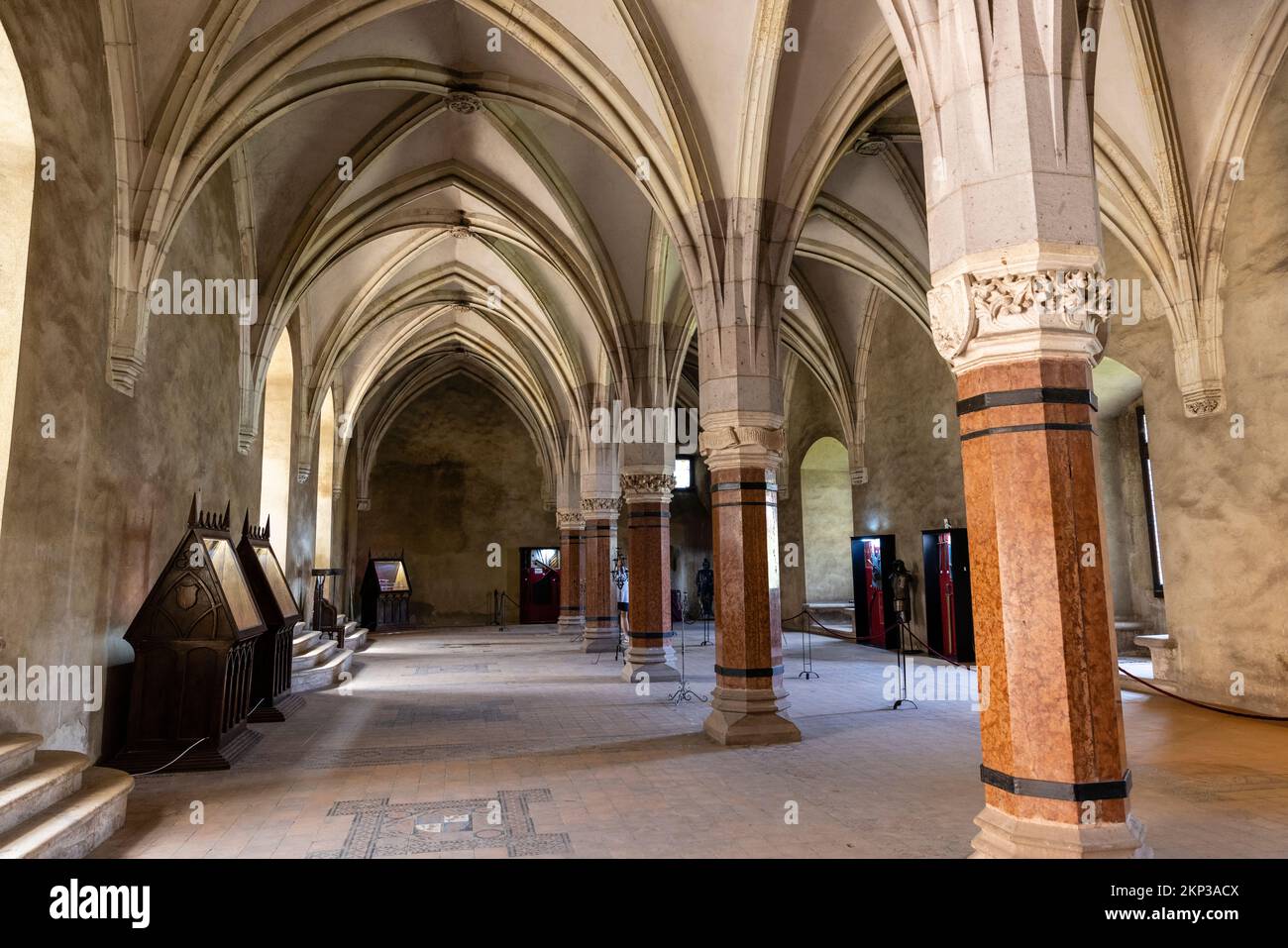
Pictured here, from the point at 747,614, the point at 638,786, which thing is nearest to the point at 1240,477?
the point at 747,614

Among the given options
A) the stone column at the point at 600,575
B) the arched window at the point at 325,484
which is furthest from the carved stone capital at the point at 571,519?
the arched window at the point at 325,484

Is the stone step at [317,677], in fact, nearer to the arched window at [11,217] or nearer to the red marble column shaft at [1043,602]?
the arched window at [11,217]

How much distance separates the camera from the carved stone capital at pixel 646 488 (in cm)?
1162

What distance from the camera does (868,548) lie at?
16.1m

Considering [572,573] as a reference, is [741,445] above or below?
above

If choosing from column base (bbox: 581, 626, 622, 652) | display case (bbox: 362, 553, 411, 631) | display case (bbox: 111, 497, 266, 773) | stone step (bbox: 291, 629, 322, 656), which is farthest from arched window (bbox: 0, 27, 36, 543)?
display case (bbox: 362, 553, 411, 631)

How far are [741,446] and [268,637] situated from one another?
17.7ft

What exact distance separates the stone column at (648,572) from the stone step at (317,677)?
4142mm

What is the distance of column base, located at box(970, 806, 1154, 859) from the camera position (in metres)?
3.29

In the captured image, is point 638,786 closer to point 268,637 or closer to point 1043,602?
point 1043,602

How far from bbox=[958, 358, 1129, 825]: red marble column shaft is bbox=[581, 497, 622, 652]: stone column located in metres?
12.5

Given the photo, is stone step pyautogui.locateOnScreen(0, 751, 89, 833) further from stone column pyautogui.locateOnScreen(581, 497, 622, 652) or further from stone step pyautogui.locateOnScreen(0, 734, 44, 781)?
stone column pyautogui.locateOnScreen(581, 497, 622, 652)

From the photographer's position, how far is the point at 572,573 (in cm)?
2034
